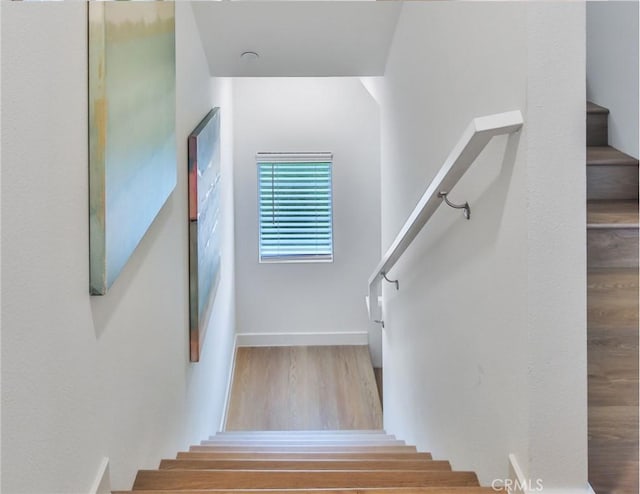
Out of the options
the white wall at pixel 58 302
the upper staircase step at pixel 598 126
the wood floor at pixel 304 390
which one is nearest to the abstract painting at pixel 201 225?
the white wall at pixel 58 302

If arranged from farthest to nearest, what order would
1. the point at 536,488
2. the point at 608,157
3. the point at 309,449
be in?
the point at 309,449 → the point at 608,157 → the point at 536,488

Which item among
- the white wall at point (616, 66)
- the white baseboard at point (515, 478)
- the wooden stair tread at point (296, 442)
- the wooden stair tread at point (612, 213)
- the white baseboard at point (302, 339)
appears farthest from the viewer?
the white baseboard at point (302, 339)

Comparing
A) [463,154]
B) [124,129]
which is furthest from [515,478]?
[124,129]

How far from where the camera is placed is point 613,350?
1.58 metres

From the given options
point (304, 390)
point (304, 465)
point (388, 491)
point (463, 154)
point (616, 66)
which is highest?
point (616, 66)

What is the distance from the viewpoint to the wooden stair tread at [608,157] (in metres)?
2.17

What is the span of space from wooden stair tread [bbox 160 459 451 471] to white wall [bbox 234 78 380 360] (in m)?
3.58

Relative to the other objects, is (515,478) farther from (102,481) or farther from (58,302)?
(58,302)

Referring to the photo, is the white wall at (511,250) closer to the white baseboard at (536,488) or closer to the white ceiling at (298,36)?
the white baseboard at (536,488)

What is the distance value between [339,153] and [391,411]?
110 inches

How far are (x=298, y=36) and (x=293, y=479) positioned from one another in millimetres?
2290

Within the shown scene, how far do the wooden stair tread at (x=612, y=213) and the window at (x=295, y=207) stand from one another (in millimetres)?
3587

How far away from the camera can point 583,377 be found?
1.21 meters

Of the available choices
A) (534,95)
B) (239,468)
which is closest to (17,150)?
(534,95)
